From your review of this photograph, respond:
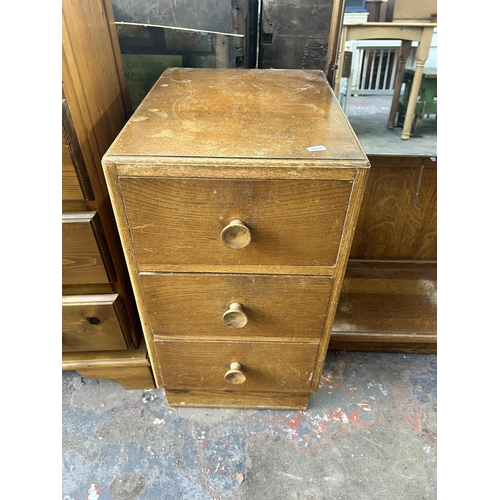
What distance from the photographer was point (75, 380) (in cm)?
114

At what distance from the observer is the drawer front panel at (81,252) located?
768 millimetres

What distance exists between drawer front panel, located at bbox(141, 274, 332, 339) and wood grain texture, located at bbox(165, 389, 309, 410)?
0.27 metres

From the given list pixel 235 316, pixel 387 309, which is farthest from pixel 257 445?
pixel 387 309

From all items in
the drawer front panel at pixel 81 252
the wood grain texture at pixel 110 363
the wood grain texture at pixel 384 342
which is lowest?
the wood grain texture at pixel 384 342

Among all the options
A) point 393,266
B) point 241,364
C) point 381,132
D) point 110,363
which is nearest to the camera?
point 241,364

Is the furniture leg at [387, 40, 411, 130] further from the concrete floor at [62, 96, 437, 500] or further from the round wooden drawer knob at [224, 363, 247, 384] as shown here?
the round wooden drawer knob at [224, 363, 247, 384]

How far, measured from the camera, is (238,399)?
3.38 feet

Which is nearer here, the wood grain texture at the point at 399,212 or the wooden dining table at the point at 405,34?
the wood grain texture at the point at 399,212

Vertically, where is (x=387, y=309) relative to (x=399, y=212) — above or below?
below

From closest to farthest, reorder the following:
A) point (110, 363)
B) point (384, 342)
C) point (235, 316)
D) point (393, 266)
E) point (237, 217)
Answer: point (237, 217) → point (235, 316) → point (110, 363) → point (384, 342) → point (393, 266)

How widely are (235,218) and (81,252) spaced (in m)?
0.39

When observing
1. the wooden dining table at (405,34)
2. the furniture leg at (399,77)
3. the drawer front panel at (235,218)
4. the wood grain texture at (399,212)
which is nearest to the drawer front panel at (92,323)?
the drawer front panel at (235,218)

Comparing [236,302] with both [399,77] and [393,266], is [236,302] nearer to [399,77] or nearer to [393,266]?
[393,266]

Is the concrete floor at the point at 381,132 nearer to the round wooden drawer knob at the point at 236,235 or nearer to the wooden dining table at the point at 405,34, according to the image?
the wooden dining table at the point at 405,34
